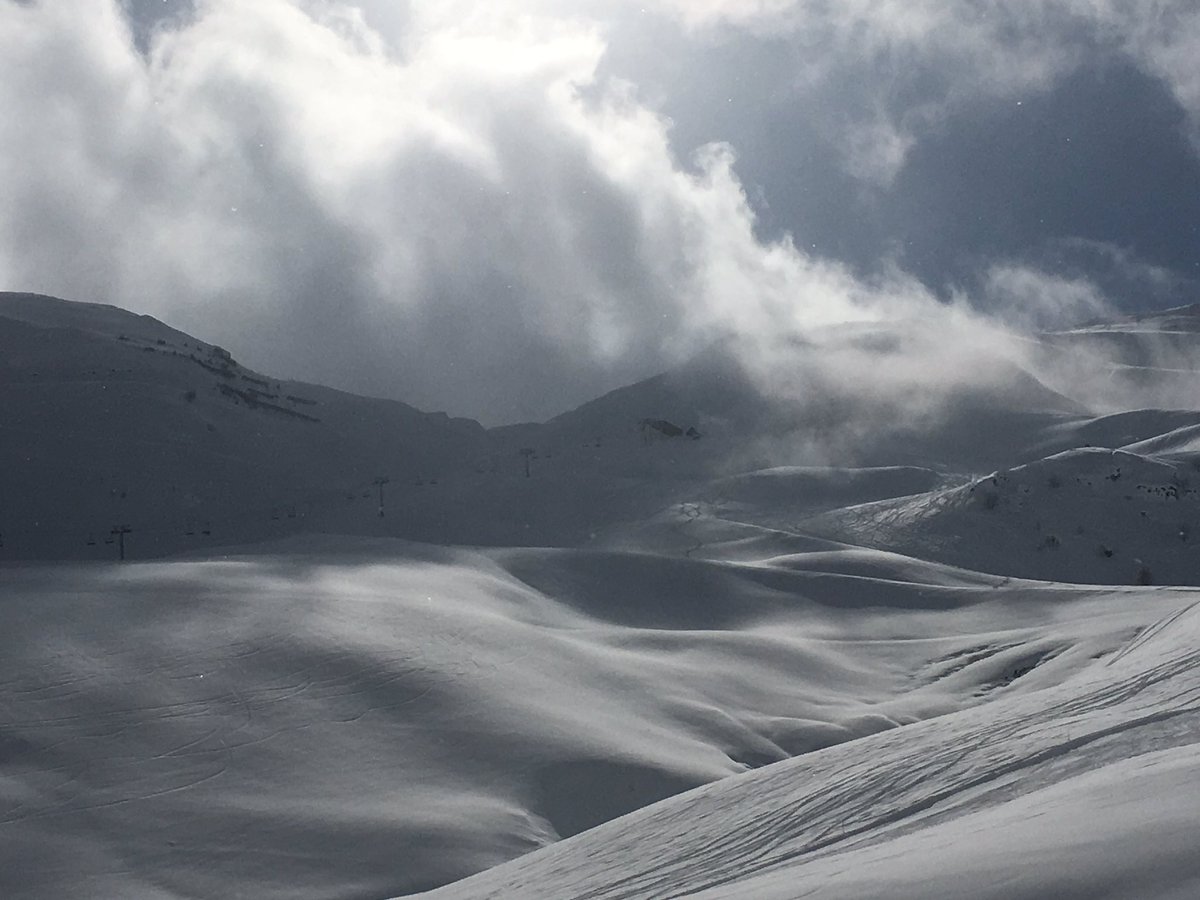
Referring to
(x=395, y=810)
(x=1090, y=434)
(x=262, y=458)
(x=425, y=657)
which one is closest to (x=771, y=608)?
(x=425, y=657)

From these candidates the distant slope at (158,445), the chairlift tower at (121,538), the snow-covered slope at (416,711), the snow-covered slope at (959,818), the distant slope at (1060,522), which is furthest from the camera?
the distant slope at (158,445)

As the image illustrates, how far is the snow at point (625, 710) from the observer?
754cm

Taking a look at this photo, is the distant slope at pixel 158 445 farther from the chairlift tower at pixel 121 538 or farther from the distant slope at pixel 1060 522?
the distant slope at pixel 1060 522

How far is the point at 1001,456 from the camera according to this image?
245 ft

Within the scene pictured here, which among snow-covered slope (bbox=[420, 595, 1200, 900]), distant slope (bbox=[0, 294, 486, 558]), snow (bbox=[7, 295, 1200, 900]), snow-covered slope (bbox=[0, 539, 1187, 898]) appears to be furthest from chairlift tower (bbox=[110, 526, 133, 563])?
snow-covered slope (bbox=[420, 595, 1200, 900])

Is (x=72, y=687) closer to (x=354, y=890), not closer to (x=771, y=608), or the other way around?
(x=354, y=890)

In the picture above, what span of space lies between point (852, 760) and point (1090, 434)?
7215 centimetres

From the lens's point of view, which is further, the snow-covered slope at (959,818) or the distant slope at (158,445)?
the distant slope at (158,445)

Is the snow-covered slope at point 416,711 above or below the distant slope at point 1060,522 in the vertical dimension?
below

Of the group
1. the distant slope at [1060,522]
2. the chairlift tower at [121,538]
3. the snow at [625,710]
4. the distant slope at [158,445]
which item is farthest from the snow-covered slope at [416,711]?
the distant slope at [158,445]

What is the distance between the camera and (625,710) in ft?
58.1

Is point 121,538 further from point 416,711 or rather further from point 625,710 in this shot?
point 625,710

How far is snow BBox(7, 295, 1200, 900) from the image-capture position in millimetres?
7539

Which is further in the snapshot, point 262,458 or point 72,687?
point 262,458
